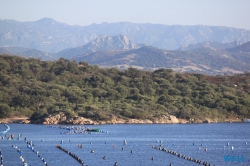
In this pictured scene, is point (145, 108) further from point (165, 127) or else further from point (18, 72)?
point (18, 72)

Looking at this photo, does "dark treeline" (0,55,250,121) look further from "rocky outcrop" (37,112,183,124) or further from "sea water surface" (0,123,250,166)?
"sea water surface" (0,123,250,166)

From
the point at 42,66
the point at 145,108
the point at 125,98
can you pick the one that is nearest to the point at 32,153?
the point at 145,108

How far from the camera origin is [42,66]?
179m

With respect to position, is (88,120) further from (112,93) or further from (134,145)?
(134,145)

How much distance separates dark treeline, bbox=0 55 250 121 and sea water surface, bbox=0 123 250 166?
10.9m

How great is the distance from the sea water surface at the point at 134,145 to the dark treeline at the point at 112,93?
10925 mm

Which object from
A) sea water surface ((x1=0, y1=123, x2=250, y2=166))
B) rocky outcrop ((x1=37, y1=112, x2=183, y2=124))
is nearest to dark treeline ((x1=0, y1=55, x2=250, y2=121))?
rocky outcrop ((x1=37, y1=112, x2=183, y2=124))

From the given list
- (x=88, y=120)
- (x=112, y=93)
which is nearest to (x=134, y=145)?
(x=88, y=120)

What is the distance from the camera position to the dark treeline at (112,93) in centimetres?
13356

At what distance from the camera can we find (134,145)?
8644 centimetres

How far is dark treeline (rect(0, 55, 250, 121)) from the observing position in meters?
134

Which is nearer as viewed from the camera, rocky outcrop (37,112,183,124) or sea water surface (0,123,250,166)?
sea water surface (0,123,250,166)

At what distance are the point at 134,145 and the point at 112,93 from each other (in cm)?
6233

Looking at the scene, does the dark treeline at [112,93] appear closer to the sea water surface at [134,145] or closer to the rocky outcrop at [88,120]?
the rocky outcrop at [88,120]
